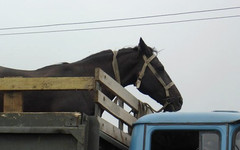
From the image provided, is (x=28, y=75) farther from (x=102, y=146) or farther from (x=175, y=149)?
(x=175, y=149)

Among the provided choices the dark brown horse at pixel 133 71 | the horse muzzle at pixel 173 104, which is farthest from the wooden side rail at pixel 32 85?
the horse muzzle at pixel 173 104

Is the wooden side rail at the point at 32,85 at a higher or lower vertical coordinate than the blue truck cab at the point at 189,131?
higher

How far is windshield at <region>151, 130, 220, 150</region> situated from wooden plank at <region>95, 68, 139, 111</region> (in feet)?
2.36

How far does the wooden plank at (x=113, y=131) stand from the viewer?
3896 millimetres

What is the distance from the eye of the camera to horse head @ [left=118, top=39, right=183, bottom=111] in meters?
6.58

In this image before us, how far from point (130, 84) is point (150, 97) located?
345mm

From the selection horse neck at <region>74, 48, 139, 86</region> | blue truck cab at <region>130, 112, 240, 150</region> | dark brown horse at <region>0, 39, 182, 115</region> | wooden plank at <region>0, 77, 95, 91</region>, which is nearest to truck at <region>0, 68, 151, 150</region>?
wooden plank at <region>0, 77, 95, 91</region>

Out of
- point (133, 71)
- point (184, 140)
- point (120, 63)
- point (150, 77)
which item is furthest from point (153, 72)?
point (184, 140)

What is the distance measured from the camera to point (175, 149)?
149 inches

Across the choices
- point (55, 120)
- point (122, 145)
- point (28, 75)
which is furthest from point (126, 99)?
point (28, 75)

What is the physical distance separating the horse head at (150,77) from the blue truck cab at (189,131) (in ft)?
9.66

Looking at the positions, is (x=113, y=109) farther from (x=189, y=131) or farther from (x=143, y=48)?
(x=143, y=48)

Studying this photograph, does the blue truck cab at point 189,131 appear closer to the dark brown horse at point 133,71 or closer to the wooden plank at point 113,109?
the wooden plank at point 113,109

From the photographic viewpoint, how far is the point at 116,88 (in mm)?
4184
